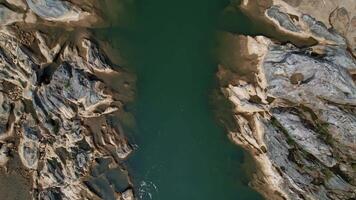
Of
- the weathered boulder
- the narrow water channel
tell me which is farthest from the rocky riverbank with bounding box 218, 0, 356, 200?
the narrow water channel

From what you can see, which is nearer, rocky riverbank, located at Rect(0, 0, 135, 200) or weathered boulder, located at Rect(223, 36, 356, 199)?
weathered boulder, located at Rect(223, 36, 356, 199)

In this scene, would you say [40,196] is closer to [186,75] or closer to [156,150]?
[156,150]

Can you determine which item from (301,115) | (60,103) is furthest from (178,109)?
(301,115)

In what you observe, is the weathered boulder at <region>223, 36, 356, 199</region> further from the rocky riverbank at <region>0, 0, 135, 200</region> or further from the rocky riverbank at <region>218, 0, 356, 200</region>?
the rocky riverbank at <region>0, 0, 135, 200</region>

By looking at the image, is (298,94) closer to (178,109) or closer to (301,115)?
(301,115)

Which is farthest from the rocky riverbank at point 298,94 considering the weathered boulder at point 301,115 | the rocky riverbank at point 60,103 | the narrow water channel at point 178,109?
the rocky riverbank at point 60,103

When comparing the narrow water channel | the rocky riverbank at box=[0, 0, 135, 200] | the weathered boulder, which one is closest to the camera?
the weathered boulder
